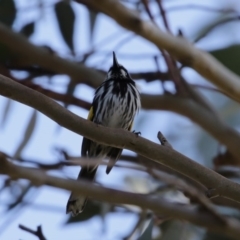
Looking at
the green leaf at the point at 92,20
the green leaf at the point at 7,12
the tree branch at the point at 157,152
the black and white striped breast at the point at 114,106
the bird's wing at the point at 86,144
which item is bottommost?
the tree branch at the point at 157,152

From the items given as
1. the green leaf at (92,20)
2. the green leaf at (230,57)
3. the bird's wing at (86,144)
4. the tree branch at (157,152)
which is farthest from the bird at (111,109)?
the tree branch at (157,152)

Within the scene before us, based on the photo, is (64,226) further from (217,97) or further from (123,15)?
(217,97)

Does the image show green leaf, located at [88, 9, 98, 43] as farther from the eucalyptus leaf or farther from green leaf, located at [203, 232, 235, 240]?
green leaf, located at [203, 232, 235, 240]

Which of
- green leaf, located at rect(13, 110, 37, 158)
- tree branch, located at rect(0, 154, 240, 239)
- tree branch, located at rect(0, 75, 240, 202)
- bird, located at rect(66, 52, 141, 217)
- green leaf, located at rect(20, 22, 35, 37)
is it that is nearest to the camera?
tree branch, located at rect(0, 75, 240, 202)

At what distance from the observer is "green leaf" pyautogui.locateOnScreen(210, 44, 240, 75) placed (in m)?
2.66

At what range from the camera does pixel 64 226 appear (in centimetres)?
282

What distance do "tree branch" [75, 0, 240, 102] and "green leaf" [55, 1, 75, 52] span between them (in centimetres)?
67

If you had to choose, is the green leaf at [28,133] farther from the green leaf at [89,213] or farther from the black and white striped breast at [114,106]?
the green leaf at [89,213]

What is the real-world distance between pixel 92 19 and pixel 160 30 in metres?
0.84

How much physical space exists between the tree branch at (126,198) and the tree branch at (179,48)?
427mm

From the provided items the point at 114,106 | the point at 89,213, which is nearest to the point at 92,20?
the point at 114,106

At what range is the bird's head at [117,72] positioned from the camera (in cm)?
308

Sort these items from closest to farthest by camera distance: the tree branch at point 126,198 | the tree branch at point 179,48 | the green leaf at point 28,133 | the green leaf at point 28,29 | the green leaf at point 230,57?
the tree branch at point 126,198 < the tree branch at point 179,48 < the green leaf at point 28,133 < the green leaf at point 230,57 < the green leaf at point 28,29

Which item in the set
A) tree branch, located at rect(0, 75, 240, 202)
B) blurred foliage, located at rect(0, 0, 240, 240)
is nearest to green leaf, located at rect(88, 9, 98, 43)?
blurred foliage, located at rect(0, 0, 240, 240)
